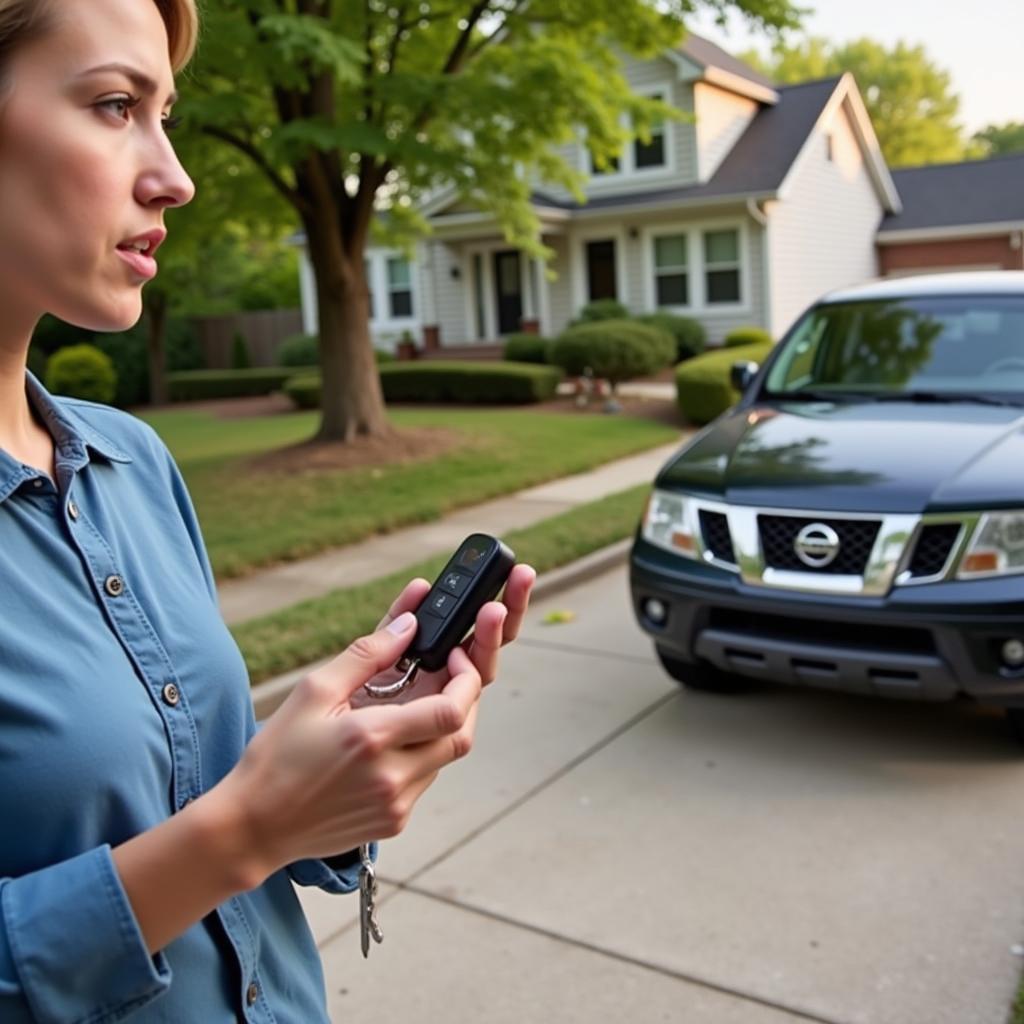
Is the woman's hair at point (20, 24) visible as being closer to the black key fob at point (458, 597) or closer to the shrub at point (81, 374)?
the black key fob at point (458, 597)

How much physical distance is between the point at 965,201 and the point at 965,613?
24.4m

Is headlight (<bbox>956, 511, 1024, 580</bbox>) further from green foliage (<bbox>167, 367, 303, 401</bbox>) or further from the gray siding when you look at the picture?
green foliage (<bbox>167, 367, 303, 401</bbox>)

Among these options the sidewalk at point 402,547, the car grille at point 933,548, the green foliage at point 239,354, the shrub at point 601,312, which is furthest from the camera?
the green foliage at point 239,354

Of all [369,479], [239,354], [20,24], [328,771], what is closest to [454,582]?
[328,771]

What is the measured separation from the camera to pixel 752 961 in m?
2.94

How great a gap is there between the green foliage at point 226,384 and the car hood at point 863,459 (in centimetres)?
1917

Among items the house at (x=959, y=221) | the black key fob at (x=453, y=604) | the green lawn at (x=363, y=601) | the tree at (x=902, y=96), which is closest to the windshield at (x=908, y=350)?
the green lawn at (x=363, y=601)

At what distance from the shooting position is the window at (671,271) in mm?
22203

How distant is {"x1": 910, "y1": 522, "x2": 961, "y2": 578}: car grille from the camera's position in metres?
3.92

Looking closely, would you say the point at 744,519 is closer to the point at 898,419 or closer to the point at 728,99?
the point at 898,419

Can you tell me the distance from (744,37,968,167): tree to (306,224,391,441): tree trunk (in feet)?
131

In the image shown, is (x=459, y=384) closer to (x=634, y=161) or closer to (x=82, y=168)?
(x=634, y=161)

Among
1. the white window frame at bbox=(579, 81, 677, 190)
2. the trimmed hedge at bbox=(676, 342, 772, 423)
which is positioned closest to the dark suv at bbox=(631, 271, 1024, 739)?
the trimmed hedge at bbox=(676, 342, 772, 423)

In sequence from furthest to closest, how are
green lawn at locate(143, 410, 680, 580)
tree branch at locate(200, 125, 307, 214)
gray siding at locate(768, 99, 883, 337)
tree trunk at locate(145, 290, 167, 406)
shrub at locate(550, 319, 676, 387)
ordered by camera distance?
tree trunk at locate(145, 290, 167, 406) → gray siding at locate(768, 99, 883, 337) → shrub at locate(550, 319, 676, 387) → tree branch at locate(200, 125, 307, 214) → green lawn at locate(143, 410, 680, 580)
